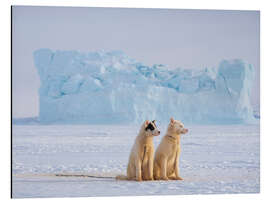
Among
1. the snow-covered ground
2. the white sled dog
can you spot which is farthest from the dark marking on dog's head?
the snow-covered ground

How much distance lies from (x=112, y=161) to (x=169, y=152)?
2678 millimetres

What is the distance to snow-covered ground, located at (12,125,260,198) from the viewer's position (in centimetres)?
614

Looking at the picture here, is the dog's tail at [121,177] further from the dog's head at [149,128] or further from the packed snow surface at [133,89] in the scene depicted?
the packed snow surface at [133,89]

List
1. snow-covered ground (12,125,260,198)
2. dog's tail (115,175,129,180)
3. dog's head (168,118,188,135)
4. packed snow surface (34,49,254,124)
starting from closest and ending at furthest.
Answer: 1. snow-covered ground (12,125,260,198)
2. dog's head (168,118,188,135)
3. dog's tail (115,175,129,180)
4. packed snow surface (34,49,254,124)

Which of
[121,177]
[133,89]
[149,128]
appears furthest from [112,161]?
[133,89]

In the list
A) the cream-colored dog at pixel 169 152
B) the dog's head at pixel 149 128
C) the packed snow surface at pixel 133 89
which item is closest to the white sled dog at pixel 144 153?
the dog's head at pixel 149 128

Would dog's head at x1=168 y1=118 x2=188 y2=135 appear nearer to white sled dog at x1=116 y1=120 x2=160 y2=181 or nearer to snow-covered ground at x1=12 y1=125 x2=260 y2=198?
white sled dog at x1=116 y1=120 x2=160 y2=181

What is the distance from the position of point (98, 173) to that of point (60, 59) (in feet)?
21.1

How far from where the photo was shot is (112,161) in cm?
888

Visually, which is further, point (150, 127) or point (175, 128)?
point (175, 128)

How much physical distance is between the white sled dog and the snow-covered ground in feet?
0.53

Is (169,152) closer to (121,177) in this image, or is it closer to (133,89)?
(121,177)
